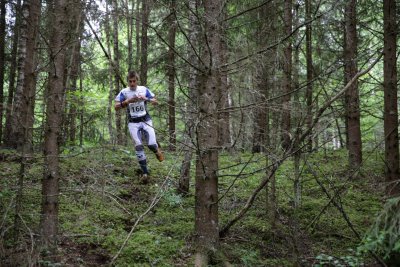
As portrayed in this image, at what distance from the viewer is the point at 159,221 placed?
659cm

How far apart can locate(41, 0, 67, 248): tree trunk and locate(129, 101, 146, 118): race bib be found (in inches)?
104

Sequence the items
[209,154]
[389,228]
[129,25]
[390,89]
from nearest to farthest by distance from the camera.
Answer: [389,228], [209,154], [390,89], [129,25]

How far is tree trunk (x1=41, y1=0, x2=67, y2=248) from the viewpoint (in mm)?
4797

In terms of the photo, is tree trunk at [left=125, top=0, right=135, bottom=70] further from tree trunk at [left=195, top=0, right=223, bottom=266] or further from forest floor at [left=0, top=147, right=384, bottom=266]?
forest floor at [left=0, top=147, right=384, bottom=266]

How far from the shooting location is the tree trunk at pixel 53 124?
4797 millimetres

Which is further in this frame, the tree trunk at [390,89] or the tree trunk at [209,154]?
the tree trunk at [390,89]

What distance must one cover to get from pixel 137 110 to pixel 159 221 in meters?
2.20

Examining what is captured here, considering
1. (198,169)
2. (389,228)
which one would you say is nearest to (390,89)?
(198,169)

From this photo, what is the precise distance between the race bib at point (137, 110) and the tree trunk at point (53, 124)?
8.67ft

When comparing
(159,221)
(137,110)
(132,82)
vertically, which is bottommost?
(159,221)

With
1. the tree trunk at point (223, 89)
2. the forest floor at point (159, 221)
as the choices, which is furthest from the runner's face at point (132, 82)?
the tree trunk at point (223, 89)

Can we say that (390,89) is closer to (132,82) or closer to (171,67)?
(132,82)

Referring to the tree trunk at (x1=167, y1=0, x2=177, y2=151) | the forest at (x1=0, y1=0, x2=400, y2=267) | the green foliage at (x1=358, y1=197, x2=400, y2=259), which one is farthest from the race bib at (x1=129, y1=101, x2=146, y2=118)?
the green foliage at (x1=358, y1=197, x2=400, y2=259)

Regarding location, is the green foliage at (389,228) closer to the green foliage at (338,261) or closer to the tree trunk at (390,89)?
the green foliage at (338,261)
